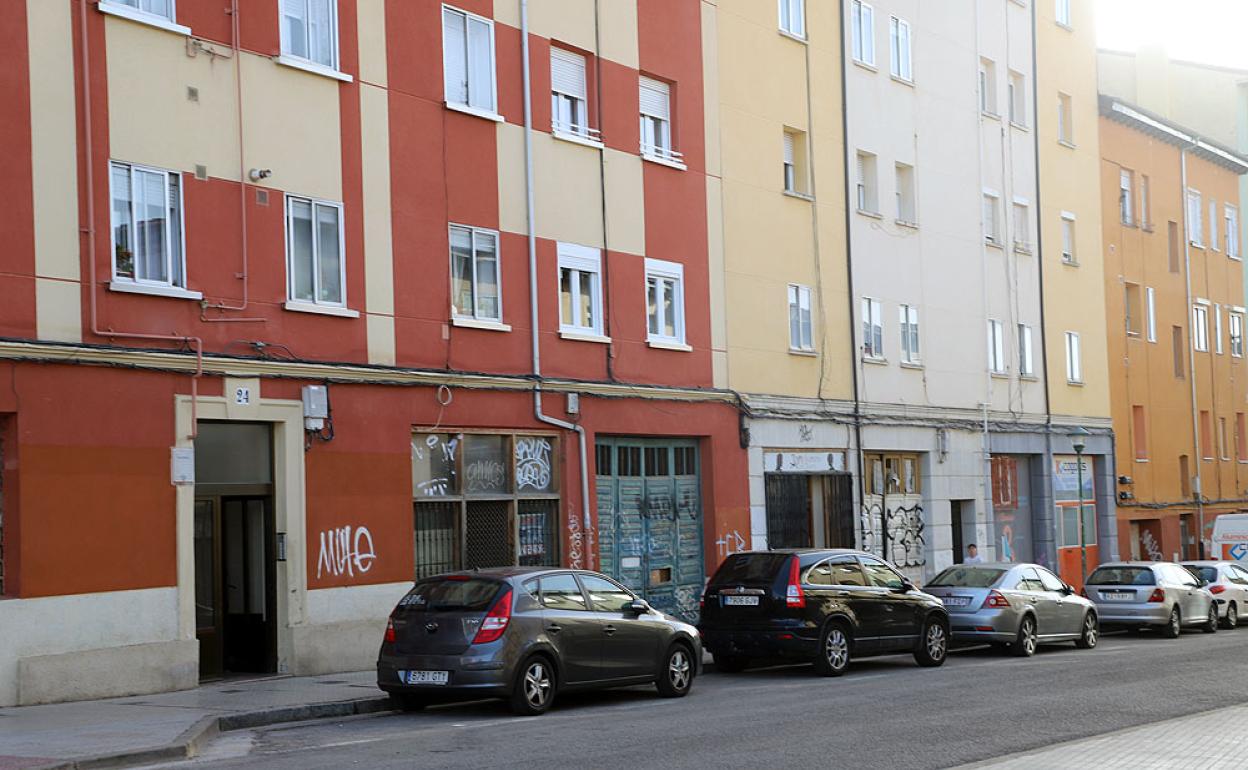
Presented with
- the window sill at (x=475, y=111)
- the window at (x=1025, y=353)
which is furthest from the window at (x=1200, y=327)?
the window sill at (x=475, y=111)

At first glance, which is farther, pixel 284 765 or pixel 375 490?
pixel 375 490

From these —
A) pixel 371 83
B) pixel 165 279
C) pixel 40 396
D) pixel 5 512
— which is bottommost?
pixel 5 512

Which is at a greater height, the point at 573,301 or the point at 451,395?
the point at 573,301

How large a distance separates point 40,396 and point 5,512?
1.27 metres

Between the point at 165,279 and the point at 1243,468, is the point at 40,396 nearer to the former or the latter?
the point at 165,279

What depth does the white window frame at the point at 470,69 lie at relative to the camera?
870 inches

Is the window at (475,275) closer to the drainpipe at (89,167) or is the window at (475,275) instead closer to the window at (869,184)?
the drainpipe at (89,167)

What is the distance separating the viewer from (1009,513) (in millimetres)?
37000

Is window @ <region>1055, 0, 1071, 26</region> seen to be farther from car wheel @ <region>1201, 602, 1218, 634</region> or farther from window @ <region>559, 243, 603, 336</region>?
window @ <region>559, 243, 603, 336</region>

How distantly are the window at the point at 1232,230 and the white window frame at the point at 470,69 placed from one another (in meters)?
34.9

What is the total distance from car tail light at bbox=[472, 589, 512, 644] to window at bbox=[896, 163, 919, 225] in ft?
66.6

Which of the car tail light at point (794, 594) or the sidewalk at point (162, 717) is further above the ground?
the car tail light at point (794, 594)

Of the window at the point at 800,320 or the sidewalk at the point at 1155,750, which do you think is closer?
the sidewalk at the point at 1155,750

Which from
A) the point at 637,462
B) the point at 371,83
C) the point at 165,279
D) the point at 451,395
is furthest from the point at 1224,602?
the point at 165,279
